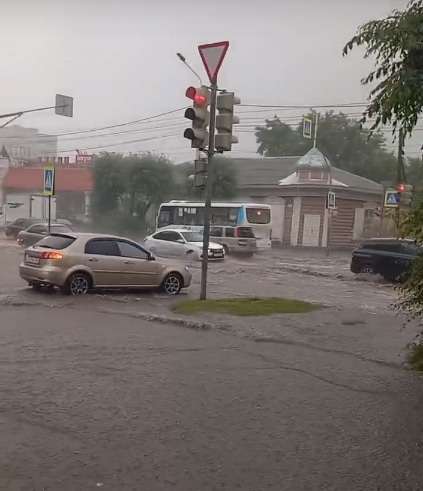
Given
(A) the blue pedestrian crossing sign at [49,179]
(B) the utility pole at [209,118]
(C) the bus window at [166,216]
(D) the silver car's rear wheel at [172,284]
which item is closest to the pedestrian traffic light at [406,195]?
(B) the utility pole at [209,118]

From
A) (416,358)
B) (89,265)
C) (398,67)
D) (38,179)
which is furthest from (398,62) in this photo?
(38,179)

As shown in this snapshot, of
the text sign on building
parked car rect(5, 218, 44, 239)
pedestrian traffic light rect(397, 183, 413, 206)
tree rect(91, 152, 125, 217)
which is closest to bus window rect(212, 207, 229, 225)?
tree rect(91, 152, 125, 217)

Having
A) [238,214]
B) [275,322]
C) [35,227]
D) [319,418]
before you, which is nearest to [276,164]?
[238,214]

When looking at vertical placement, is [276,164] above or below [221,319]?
above

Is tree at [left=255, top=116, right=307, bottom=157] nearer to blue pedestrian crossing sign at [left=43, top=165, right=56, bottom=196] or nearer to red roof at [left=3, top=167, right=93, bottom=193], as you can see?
red roof at [left=3, top=167, right=93, bottom=193]

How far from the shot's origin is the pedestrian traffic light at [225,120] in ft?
42.7

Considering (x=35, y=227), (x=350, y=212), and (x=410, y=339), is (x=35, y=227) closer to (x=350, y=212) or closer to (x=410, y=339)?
(x=350, y=212)

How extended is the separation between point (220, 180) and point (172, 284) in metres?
30.0

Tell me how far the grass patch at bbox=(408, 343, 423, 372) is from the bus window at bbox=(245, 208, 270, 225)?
91.0ft

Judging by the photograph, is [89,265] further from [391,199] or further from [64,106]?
[391,199]

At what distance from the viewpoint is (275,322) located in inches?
466

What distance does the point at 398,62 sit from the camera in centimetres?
723

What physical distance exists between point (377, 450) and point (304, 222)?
3959 centimetres

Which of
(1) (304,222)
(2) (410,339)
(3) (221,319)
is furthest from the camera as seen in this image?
(1) (304,222)
